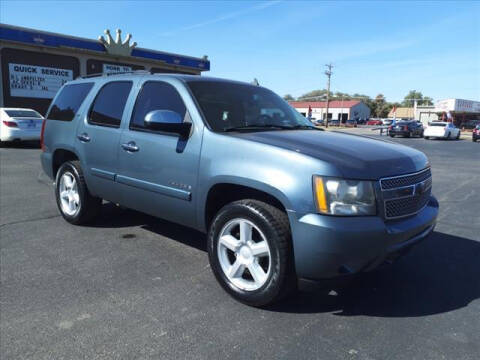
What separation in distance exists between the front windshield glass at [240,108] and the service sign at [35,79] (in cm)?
2271

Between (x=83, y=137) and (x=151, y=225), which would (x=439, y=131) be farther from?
(x=83, y=137)

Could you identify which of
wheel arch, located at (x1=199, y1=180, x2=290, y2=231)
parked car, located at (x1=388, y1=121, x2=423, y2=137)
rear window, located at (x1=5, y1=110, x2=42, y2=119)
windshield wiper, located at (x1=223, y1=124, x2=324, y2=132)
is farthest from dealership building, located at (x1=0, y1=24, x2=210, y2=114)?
wheel arch, located at (x1=199, y1=180, x2=290, y2=231)

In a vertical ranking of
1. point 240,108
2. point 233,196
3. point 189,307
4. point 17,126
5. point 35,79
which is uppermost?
point 35,79

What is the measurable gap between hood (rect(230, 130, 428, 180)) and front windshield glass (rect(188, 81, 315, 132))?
31 centimetres

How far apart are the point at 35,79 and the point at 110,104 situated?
73.5ft

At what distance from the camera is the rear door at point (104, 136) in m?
4.25

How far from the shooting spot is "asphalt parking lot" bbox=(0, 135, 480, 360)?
99.7 inches

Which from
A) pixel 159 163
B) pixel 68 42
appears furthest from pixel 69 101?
pixel 68 42

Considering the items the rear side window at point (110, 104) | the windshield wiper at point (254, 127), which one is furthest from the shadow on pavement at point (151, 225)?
the windshield wiper at point (254, 127)

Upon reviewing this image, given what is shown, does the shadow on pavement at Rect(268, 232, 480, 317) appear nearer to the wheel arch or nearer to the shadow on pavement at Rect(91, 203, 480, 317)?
the shadow on pavement at Rect(91, 203, 480, 317)

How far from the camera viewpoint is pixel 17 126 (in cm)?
1422

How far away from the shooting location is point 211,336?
105 inches

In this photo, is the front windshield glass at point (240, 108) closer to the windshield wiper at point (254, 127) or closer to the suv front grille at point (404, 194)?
the windshield wiper at point (254, 127)

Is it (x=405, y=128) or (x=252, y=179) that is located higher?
(x=405, y=128)
